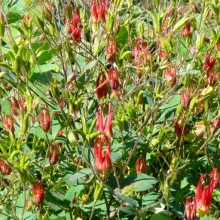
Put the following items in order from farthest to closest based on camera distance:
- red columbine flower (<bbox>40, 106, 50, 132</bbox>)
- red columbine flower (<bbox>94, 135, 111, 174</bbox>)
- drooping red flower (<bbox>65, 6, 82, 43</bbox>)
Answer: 1. drooping red flower (<bbox>65, 6, 82, 43</bbox>)
2. red columbine flower (<bbox>40, 106, 50, 132</bbox>)
3. red columbine flower (<bbox>94, 135, 111, 174</bbox>)

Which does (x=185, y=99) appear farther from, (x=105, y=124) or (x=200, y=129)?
(x=105, y=124)

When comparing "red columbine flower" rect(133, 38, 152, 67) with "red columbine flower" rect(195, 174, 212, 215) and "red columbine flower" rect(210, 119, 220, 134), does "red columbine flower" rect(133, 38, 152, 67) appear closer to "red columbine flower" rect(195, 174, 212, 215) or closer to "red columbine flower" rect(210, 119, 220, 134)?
"red columbine flower" rect(210, 119, 220, 134)

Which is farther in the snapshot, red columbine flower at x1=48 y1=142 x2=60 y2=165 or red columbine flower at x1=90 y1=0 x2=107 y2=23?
red columbine flower at x1=90 y1=0 x2=107 y2=23

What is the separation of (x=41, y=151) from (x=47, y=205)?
20cm

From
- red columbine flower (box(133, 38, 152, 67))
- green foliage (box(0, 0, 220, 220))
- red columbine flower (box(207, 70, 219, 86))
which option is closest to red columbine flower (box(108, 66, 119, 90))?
green foliage (box(0, 0, 220, 220))

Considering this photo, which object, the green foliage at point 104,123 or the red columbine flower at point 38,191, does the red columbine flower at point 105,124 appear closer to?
the green foliage at point 104,123

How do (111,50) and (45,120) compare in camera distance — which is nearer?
(45,120)

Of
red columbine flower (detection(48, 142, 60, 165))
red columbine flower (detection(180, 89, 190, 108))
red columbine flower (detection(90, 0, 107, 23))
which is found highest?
red columbine flower (detection(90, 0, 107, 23))

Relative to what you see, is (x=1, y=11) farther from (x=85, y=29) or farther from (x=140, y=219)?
(x=140, y=219)

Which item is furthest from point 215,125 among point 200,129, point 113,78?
point 113,78

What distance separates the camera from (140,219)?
1.52m

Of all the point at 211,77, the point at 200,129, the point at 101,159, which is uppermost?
the point at 101,159

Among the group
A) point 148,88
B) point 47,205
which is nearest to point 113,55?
point 148,88

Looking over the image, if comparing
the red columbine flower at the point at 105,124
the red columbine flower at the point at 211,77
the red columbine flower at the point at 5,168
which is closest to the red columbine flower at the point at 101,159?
the red columbine flower at the point at 105,124
